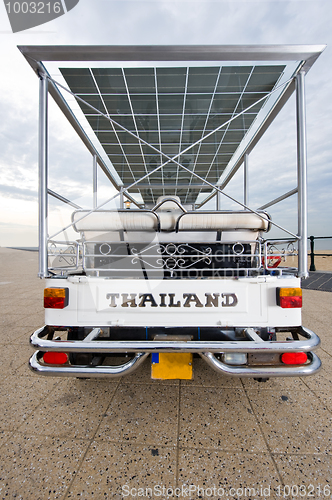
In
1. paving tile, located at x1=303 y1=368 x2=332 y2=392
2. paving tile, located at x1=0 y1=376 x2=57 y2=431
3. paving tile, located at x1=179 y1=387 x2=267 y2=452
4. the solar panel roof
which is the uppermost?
the solar panel roof

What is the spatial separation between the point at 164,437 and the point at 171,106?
3.34m

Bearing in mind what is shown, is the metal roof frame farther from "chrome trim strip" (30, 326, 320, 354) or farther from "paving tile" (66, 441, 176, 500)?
"paving tile" (66, 441, 176, 500)

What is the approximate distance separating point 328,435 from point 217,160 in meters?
3.87

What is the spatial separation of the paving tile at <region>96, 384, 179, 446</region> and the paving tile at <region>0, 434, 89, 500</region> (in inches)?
8.0

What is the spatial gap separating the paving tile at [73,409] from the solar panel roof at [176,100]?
189cm

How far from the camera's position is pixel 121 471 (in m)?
1.22

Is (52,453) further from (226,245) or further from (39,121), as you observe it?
(39,121)

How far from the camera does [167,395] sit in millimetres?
1834

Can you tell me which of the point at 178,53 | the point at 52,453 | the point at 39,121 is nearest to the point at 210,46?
the point at 178,53

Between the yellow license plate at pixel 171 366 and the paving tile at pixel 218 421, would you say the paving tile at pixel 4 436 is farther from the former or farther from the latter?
the paving tile at pixel 218 421

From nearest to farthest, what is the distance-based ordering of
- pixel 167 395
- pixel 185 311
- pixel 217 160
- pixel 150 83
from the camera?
pixel 185 311
pixel 167 395
pixel 150 83
pixel 217 160

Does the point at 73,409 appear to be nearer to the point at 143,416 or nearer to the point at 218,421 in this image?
the point at 143,416

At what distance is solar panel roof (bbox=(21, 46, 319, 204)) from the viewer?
1.91m

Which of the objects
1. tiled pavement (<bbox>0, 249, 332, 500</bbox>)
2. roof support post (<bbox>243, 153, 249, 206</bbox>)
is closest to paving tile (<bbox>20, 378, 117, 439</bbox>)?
tiled pavement (<bbox>0, 249, 332, 500</bbox>)
